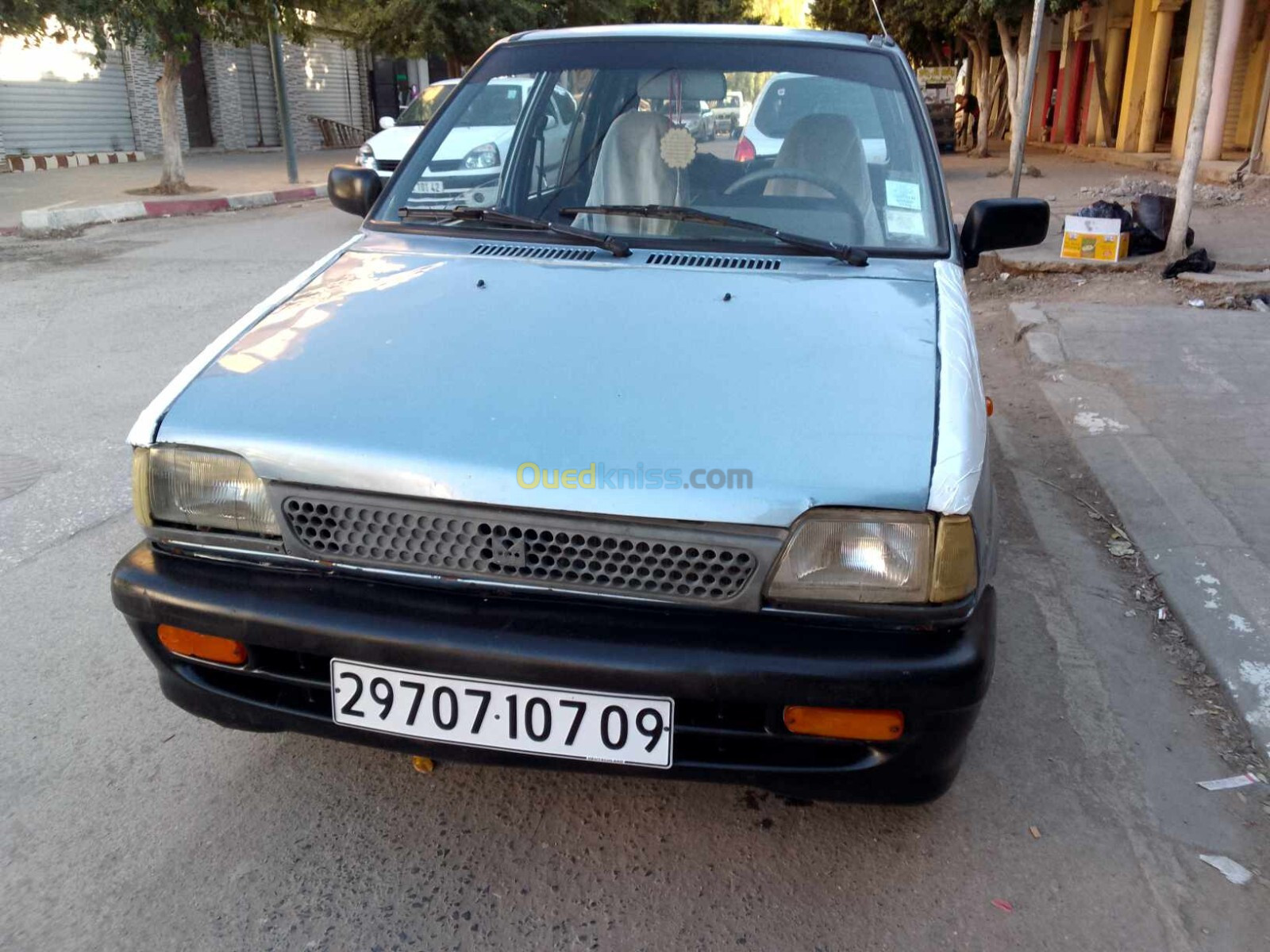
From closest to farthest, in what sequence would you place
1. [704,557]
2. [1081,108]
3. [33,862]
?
1. [704,557]
2. [33,862]
3. [1081,108]

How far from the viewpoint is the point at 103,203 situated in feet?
43.5

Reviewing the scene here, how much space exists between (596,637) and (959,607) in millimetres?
660

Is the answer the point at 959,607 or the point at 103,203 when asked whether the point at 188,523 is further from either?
the point at 103,203

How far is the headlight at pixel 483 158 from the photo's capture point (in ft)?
9.82

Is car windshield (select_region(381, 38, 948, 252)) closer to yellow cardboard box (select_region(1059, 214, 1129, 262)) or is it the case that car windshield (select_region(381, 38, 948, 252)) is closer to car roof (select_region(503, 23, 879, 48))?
car roof (select_region(503, 23, 879, 48))

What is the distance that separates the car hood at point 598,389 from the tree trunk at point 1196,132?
6745 millimetres

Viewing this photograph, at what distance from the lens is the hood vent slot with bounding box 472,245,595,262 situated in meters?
2.62

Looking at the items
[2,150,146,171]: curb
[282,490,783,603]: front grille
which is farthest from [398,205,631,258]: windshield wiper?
[2,150,146,171]: curb

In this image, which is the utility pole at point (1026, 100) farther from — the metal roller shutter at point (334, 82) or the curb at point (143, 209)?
the metal roller shutter at point (334, 82)

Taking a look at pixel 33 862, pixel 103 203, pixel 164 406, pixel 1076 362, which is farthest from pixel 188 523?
pixel 103 203

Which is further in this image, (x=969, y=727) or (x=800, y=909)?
(x=800, y=909)

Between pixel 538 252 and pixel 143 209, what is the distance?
1280 centimetres

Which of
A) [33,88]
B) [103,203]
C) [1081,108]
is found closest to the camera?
[103,203]

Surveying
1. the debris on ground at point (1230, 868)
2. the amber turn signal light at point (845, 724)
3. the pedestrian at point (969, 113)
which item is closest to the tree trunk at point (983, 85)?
the pedestrian at point (969, 113)
